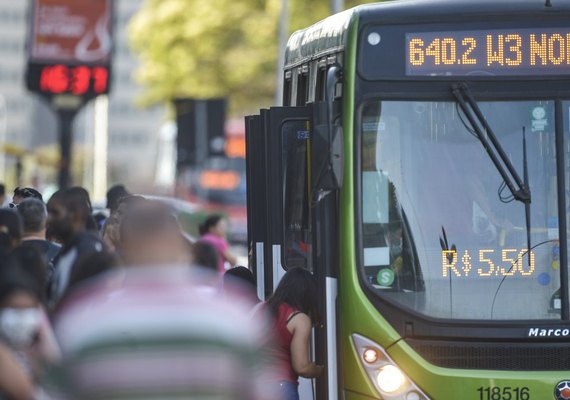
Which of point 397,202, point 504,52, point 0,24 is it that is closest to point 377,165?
point 397,202

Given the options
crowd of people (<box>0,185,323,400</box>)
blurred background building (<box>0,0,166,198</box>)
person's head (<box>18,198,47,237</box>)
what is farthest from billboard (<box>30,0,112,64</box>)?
blurred background building (<box>0,0,166,198</box>)

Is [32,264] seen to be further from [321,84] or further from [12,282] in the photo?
[321,84]

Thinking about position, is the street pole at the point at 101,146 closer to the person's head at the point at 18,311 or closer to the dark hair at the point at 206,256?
the dark hair at the point at 206,256

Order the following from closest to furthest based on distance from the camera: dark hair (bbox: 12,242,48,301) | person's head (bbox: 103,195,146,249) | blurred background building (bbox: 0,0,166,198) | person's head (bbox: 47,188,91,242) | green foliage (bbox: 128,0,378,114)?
1. dark hair (bbox: 12,242,48,301)
2. person's head (bbox: 47,188,91,242)
3. person's head (bbox: 103,195,146,249)
4. green foliage (bbox: 128,0,378,114)
5. blurred background building (bbox: 0,0,166,198)

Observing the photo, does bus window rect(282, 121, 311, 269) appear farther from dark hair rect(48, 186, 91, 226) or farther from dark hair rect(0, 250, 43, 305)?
dark hair rect(0, 250, 43, 305)

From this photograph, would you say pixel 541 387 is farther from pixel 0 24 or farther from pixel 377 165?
pixel 0 24

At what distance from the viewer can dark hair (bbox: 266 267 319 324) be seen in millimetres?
8469

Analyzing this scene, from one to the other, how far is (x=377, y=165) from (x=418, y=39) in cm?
75

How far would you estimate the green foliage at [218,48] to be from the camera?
2035 inches

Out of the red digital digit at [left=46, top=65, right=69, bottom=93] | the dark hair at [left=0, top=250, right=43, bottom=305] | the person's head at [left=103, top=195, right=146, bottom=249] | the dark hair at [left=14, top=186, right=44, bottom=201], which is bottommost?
the dark hair at [left=0, top=250, right=43, bottom=305]

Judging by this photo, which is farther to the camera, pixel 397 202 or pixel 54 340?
pixel 397 202

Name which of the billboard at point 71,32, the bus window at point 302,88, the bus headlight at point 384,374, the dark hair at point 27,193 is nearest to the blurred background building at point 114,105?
the billboard at point 71,32

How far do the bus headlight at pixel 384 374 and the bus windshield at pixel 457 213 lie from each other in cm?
29

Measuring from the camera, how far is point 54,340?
18.7 ft
